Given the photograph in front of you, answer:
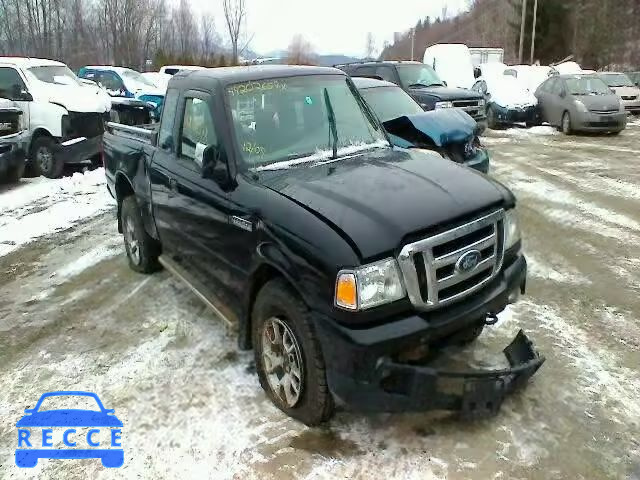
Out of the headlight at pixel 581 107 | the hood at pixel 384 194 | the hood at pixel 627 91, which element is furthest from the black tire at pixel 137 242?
the hood at pixel 627 91

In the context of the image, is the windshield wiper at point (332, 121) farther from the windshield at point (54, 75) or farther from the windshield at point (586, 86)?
the windshield at point (586, 86)

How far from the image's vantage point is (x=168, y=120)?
4.94m

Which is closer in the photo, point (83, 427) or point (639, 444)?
point (639, 444)

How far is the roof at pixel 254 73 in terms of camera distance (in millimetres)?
4168

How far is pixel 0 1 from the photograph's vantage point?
35.9m

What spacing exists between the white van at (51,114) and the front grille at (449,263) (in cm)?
949

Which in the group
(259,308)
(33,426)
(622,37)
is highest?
(622,37)

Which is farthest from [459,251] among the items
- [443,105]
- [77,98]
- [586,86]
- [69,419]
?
[586,86]

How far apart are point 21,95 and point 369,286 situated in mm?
10482

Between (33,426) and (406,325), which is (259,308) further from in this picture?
(33,426)

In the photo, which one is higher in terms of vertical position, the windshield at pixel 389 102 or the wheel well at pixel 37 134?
the windshield at pixel 389 102

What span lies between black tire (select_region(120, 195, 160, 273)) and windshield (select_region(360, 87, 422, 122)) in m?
4.00

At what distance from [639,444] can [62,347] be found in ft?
13.3

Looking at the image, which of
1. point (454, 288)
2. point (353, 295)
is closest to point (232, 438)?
point (353, 295)
